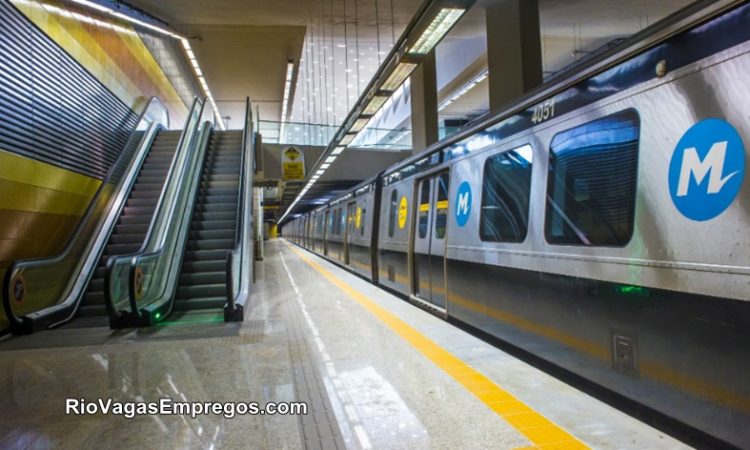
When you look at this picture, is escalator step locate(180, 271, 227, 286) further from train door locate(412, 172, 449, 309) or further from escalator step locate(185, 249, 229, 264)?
train door locate(412, 172, 449, 309)

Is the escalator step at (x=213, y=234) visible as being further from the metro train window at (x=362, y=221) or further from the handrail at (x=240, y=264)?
the metro train window at (x=362, y=221)

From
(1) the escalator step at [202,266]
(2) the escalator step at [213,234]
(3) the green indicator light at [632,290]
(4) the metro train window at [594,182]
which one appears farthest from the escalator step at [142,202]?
(3) the green indicator light at [632,290]

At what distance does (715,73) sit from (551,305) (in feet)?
5.95

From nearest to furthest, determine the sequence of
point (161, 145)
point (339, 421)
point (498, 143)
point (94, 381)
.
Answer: point (339, 421) < point (94, 381) < point (498, 143) < point (161, 145)

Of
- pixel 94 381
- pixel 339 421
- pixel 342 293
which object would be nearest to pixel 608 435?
pixel 339 421

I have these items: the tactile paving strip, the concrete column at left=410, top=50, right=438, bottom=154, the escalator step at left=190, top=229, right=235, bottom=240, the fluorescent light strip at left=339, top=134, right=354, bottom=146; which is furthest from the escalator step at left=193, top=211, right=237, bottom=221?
the concrete column at left=410, top=50, right=438, bottom=154

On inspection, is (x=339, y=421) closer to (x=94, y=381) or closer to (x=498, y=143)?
(x=94, y=381)

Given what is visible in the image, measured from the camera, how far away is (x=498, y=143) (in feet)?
14.0

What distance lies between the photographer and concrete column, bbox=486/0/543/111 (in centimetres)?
755

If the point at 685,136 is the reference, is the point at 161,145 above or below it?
above

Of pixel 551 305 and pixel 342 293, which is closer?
pixel 551 305

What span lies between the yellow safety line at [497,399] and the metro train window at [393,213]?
117 inches

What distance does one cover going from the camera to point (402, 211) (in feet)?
25.0

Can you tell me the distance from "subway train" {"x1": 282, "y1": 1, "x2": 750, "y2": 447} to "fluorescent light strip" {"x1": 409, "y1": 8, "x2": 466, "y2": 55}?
1.11 metres
